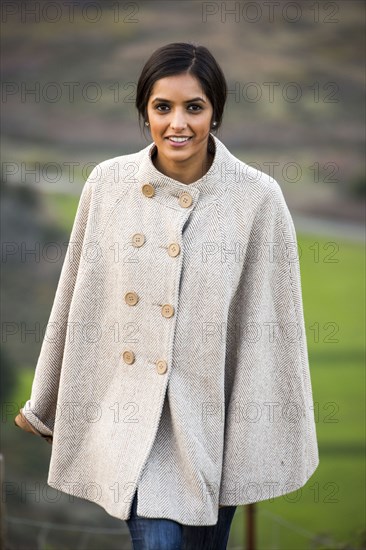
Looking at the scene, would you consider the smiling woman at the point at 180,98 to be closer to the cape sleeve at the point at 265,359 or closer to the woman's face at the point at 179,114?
the woman's face at the point at 179,114

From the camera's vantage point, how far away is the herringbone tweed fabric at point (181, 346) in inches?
142

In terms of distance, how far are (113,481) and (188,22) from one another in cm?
373

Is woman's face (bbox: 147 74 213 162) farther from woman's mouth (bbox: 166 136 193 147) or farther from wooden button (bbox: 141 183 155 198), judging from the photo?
wooden button (bbox: 141 183 155 198)

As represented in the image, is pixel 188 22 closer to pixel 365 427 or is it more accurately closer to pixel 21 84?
pixel 21 84

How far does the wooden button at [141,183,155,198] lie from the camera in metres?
3.65

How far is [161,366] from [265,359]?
1.12 feet

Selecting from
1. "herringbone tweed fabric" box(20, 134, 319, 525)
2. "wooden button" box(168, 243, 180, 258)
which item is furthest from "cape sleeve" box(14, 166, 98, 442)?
"wooden button" box(168, 243, 180, 258)

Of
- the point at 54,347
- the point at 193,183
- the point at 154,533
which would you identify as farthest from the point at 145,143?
the point at 154,533

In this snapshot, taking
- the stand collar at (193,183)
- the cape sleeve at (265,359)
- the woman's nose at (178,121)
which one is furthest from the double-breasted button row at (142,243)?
the woman's nose at (178,121)

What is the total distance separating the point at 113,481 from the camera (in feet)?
11.9

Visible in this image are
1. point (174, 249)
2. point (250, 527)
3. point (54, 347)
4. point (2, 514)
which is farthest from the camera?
point (2, 514)

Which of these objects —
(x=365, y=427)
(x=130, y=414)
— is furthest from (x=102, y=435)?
(x=365, y=427)

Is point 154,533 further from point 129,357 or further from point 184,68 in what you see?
point 184,68

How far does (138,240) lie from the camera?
362 cm
